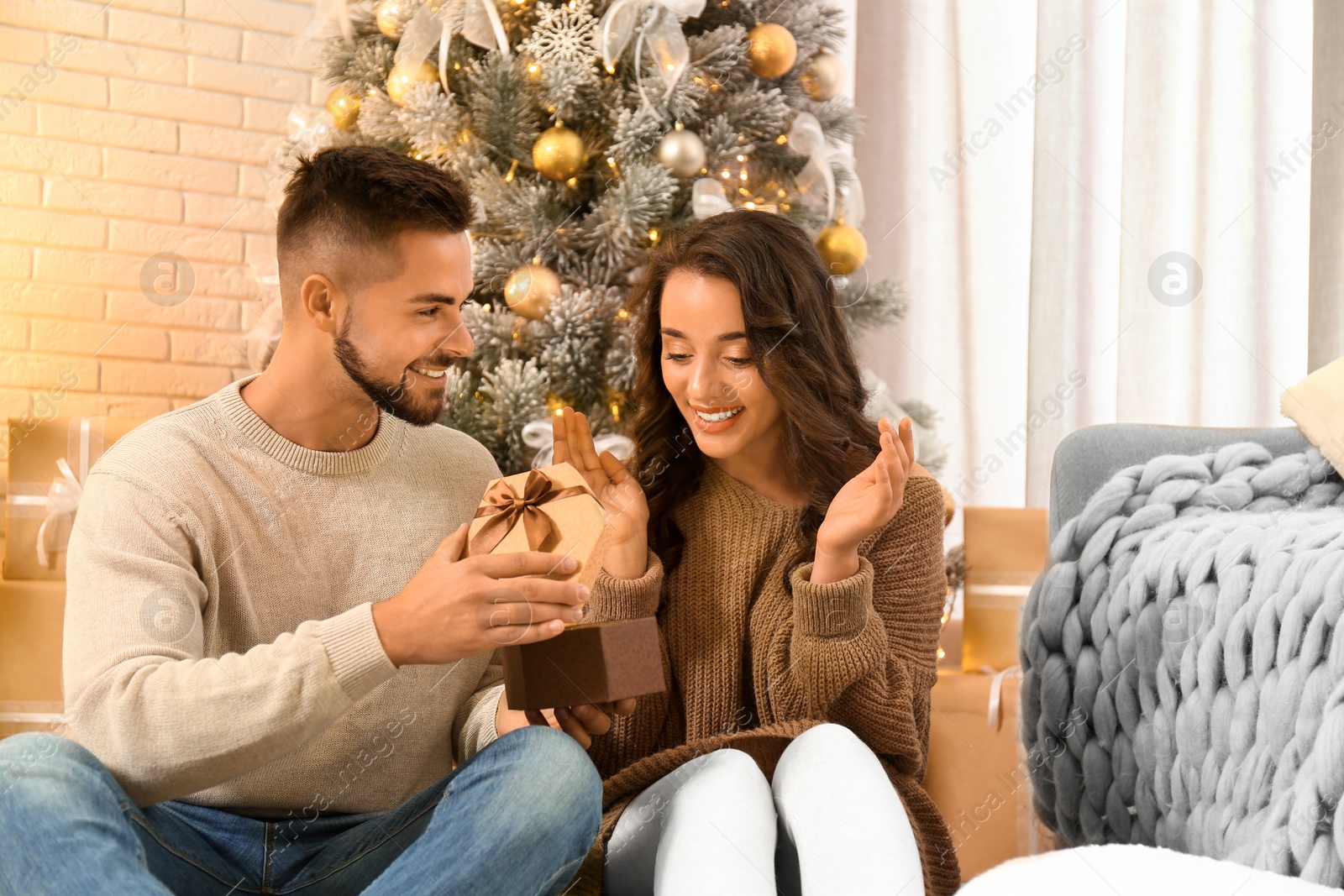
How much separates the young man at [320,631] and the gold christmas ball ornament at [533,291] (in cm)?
40

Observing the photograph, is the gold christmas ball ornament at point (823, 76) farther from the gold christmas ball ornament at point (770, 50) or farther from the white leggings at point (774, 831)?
the white leggings at point (774, 831)

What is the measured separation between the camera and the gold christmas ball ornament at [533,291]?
1.54 m

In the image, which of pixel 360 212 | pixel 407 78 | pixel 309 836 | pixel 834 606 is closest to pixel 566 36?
pixel 407 78

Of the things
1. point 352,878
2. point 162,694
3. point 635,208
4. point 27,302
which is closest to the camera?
point 162,694

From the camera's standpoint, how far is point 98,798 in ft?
2.54

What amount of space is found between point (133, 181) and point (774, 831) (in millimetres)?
2152

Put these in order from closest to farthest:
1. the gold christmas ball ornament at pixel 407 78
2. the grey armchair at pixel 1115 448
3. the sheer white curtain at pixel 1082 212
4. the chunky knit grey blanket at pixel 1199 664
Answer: the chunky knit grey blanket at pixel 1199 664 → the grey armchair at pixel 1115 448 → the gold christmas ball ornament at pixel 407 78 → the sheer white curtain at pixel 1082 212

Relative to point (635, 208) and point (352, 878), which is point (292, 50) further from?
point (352, 878)

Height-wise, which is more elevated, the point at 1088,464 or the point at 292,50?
the point at 292,50

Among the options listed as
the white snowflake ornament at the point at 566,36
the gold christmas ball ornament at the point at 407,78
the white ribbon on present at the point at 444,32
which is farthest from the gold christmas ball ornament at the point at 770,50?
the gold christmas ball ornament at the point at 407,78

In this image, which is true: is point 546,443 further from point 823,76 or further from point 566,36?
point 823,76

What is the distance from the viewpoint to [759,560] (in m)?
1.09

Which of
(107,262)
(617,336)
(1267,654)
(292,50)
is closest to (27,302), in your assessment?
(107,262)

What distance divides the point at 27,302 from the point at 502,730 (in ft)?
6.14
